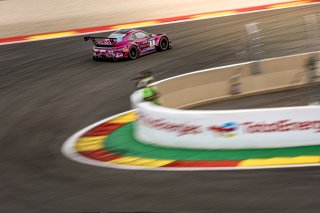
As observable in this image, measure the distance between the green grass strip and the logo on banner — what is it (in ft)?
1.16

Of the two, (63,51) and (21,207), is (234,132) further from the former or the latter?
(63,51)

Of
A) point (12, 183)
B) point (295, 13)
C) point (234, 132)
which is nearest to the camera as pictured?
point (12, 183)

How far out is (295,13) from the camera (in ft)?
93.8

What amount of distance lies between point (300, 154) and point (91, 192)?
418 centimetres

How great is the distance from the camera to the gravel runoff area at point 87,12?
3134 cm

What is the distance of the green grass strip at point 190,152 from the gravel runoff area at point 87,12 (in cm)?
1712

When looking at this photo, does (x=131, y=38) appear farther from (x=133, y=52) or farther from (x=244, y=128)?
(x=244, y=128)

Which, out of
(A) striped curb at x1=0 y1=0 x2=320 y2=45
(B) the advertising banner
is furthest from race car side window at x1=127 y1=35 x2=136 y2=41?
(B) the advertising banner

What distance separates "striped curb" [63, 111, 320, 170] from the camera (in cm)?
1201

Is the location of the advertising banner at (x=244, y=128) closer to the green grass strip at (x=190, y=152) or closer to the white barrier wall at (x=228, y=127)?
the white barrier wall at (x=228, y=127)

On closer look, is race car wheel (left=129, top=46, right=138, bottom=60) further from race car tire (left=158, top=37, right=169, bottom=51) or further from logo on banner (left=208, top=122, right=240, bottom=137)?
logo on banner (left=208, top=122, right=240, bottom=137)

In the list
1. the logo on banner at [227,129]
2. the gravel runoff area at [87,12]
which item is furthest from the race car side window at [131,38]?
the logo on banner at [227,129]

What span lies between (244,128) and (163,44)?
1225 cm

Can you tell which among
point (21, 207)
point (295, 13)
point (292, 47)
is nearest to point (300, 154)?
point (21, 207)
